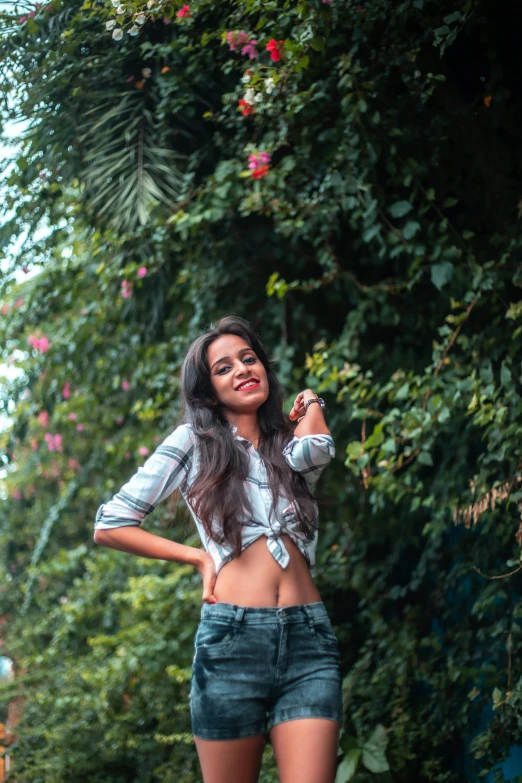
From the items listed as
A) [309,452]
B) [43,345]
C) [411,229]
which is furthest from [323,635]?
[43,345]

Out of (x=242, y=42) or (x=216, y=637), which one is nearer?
(x=216, y=637)

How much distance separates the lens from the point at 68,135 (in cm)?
383

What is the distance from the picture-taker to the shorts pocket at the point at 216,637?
207 centimetres

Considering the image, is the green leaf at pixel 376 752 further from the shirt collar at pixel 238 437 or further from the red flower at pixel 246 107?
the red flower at pixel 246 107

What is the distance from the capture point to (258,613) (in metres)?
2.09

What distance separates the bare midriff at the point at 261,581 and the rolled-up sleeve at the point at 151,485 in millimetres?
240

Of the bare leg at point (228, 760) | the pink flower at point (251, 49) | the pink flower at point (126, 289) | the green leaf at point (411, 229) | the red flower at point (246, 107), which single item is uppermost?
the pink flower at point (251, 49)

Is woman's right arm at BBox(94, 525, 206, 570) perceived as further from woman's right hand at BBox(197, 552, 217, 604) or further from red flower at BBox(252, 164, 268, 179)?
red flower at BBox(252, 164, 268, 179)

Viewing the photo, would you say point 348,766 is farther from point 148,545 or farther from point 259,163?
point 259,163

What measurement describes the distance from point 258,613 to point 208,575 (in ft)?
0.47

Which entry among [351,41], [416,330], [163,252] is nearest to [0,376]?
[163,252]

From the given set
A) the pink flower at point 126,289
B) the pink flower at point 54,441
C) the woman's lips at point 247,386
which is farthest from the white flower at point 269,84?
the pink flower at point 54,441

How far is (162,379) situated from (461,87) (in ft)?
6.86

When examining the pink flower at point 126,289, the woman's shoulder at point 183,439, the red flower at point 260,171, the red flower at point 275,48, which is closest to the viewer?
the woman's shoulder at point 183,439
